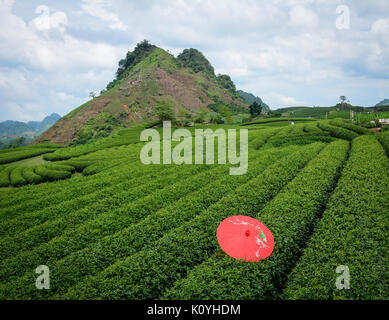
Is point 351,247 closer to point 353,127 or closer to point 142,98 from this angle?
point 353,127

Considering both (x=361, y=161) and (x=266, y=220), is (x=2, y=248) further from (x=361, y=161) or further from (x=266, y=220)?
(x=361, y=161)

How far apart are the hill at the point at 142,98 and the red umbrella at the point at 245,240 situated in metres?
34.1

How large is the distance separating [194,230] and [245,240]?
236cm

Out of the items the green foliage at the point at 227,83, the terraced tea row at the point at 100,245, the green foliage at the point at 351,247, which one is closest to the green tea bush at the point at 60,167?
the terraced tea row at the point at 100,245

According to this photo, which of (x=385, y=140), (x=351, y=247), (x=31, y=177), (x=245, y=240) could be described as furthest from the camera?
(x=385, y=140)

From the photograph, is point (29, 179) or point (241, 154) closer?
point (29, 179)

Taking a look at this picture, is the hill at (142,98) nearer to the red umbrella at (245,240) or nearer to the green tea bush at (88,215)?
the green tea bush at (88,215)

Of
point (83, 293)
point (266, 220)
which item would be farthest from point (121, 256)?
point (266, 220)

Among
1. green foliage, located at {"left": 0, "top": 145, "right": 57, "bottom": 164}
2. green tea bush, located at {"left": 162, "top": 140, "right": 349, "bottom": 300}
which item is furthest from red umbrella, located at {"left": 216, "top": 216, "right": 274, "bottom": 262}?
green foliage, located at {"left": 0, "top": 145, "right": 57, "bottom": 164}

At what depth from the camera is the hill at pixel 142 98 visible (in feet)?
144

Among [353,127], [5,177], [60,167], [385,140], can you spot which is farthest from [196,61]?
[5,177]

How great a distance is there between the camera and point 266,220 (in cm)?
745

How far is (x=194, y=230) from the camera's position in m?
7.26

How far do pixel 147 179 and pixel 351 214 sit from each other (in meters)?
10.2
